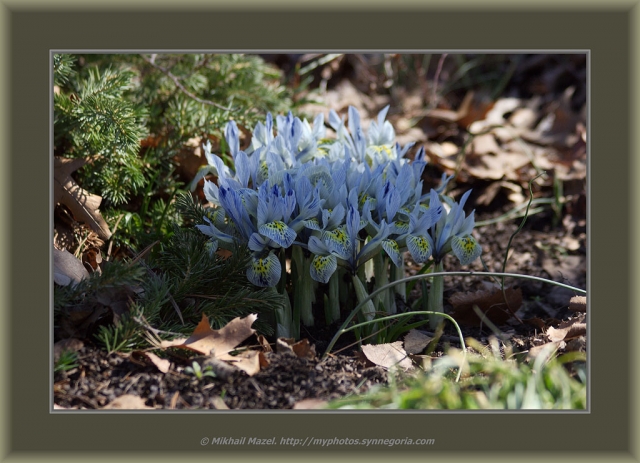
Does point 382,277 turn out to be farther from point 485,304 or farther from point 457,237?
point 485,304

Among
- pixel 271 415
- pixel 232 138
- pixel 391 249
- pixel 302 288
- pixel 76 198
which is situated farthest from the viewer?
pixel 76 198

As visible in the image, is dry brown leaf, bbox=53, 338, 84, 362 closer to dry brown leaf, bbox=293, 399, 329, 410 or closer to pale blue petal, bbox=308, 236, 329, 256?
dry brown leaf, bbox=293, 399, 329, 410

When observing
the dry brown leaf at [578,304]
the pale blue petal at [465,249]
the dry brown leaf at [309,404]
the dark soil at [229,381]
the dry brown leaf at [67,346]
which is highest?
the pale blue petal at [465,249]

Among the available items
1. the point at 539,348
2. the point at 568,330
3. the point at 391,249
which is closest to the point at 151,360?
the point at 391,249

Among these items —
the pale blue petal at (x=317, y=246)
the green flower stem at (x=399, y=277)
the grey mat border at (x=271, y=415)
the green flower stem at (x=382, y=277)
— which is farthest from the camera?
the green flower stem at (x=399, y=277)

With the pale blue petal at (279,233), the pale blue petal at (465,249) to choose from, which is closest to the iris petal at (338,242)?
the pale blue petal at (279,233)

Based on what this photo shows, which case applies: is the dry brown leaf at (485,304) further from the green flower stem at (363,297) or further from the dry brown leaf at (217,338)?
the dry brown leaf at (217,338)
